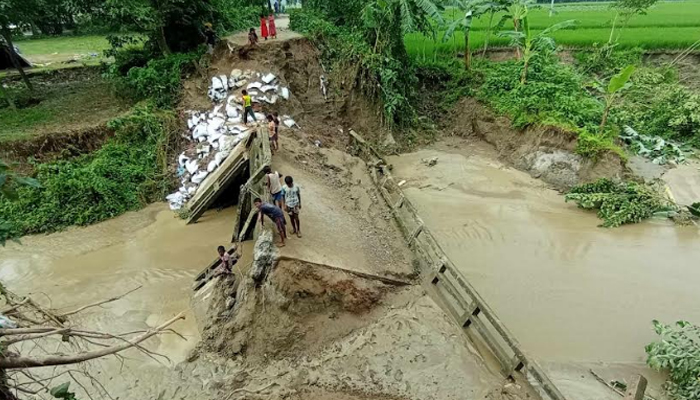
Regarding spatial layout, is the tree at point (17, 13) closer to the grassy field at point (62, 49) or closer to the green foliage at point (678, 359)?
the grassy field at point (62, 49)

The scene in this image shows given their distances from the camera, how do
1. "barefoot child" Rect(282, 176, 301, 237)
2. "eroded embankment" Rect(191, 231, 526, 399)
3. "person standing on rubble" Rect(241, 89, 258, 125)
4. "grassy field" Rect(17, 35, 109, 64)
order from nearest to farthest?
"eroded embankment" Rect(191, 231, 526, 399) → "barefoot child" Rect(282, 176, 301, 237) → "person standing on rubble" Rect(241, 89, 258, 125) → "grassy field" Rect(17, 35, 109, 64)

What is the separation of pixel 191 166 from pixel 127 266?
3.40 meters

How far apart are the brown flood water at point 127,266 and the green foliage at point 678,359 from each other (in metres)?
7.34

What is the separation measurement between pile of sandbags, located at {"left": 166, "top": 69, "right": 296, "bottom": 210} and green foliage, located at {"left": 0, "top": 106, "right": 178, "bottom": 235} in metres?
0.67

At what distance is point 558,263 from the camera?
949 centimetres

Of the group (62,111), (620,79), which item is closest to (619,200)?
(620,79)

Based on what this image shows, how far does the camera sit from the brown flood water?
8094 mm

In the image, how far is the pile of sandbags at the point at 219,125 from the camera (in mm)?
11602

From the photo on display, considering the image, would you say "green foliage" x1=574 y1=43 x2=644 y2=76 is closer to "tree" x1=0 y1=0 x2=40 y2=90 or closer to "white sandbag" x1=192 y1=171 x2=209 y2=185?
"white sandbag" x1=192 y1=171 x2=209 y2=185

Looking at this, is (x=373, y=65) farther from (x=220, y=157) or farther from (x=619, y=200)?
(x=619, y=200)

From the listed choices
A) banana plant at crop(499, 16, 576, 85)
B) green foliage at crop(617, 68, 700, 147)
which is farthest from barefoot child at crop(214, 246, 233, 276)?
green foliage at crop(617, 68, 700, 147)

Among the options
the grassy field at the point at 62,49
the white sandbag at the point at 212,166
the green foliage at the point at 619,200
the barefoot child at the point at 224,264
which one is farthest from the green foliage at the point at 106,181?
the green foliage at the point at 619,200

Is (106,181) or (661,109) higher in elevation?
(106,181)

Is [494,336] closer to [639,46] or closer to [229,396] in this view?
[229,396]
